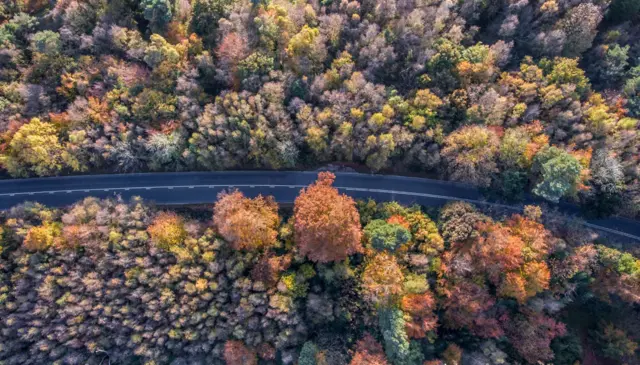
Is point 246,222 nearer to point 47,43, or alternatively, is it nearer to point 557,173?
point 47,43

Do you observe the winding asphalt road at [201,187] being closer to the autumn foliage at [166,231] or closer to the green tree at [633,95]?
the autumn foliage at [166,231]

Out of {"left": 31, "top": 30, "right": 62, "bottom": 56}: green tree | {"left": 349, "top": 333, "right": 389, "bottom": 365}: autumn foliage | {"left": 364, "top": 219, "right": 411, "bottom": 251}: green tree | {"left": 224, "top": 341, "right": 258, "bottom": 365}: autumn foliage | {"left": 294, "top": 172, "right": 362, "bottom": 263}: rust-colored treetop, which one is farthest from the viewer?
{"left": 31, "top": 30, "right": 62, "bottom": 56}: green tree

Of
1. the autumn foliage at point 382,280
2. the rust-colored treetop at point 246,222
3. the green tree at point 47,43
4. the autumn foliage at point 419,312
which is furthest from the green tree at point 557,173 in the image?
the green tree at point 47,43

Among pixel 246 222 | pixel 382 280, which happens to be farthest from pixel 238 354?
pixel 382 280

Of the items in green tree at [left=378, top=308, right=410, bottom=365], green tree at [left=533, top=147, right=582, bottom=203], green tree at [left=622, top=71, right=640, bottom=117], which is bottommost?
green tree at [left=378, top=308, right=410, bottom=365]

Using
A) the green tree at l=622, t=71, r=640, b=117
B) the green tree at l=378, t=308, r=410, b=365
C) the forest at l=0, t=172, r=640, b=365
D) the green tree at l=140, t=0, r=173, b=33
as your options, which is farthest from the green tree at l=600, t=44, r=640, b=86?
the green tree at l=140, t=0, r=173, b=33

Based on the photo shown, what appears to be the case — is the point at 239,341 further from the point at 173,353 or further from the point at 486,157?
the point at 486,157

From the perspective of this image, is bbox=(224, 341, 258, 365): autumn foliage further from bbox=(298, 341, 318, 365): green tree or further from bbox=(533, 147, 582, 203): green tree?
bbox=(533, 147, 582, 203): green tree
